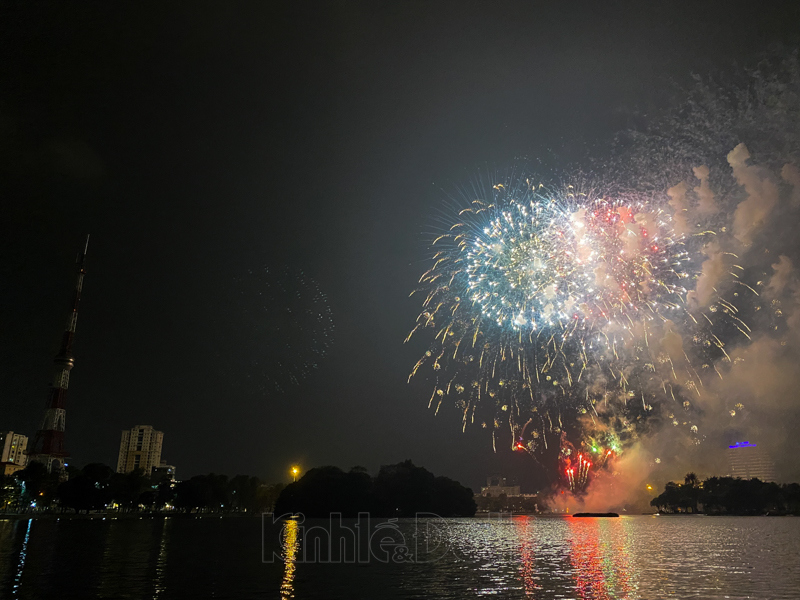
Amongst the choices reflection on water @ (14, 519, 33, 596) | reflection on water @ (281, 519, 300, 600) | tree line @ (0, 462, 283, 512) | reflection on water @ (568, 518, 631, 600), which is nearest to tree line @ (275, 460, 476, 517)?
tree line @ (0, 462, 283, 512)

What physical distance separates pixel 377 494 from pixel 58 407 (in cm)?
8917

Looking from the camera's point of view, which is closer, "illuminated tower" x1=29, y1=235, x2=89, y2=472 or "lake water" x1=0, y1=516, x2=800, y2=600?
"lake water" x1=0, y1=516, x2=800, y2=600

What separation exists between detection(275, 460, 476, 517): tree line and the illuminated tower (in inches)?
2341

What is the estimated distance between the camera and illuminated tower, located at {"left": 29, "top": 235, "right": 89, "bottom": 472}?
14425 centimetres

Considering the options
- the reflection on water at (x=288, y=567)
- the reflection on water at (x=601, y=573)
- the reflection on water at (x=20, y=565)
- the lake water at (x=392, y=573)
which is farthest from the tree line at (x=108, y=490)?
the reflection on water at (x=601, y=573)

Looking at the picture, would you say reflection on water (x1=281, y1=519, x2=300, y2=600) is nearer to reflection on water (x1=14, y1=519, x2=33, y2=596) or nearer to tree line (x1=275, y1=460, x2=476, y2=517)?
reflection on water (x1=14, y1=519, x2=33, y2=596)

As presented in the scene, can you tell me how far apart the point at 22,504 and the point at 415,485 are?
100 meters

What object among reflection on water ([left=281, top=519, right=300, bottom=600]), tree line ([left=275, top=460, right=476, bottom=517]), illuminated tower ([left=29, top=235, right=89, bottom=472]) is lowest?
reflection on water ([left=281, top=519, right=300, bottom=600])

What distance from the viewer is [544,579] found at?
1204 inches

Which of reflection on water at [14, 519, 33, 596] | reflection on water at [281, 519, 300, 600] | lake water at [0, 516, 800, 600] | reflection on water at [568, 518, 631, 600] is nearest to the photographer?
lake water at [0, 516, 800, 600]

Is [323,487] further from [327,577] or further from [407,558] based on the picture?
[327,577]

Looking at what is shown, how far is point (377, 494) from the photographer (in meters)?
152

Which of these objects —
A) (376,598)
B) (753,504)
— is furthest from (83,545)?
(753,504)

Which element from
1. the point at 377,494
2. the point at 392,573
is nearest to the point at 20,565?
the point at 392,573
